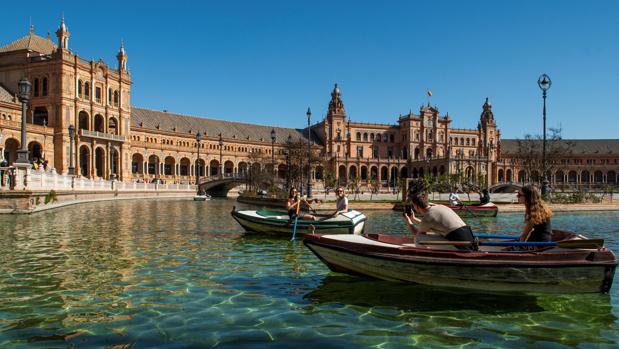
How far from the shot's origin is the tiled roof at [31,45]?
73.1m

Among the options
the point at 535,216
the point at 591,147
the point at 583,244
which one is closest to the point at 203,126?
the point at 591,147

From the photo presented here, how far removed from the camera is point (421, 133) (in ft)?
408

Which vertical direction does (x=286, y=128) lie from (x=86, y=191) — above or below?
above

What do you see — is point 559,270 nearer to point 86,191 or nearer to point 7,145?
point 86,191

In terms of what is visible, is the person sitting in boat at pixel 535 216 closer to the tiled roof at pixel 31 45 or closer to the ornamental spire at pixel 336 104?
the tiled roof at pixel 31 45

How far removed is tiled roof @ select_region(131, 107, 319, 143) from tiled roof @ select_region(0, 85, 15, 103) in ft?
80.5

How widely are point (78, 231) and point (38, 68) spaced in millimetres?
59812

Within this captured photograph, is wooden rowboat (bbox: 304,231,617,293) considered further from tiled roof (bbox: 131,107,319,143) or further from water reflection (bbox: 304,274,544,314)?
tiled roof (bbox: 131,107,319,143)

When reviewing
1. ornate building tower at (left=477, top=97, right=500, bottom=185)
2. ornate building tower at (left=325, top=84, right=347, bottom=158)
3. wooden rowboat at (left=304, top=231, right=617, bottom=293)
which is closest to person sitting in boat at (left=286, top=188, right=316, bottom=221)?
wooden rowboat at (left=304, top=231, right=617, bottom=293)

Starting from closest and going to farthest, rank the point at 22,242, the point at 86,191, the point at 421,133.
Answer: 1. the point at 22,242
2. the point at 86,191
3. the point at 421,133

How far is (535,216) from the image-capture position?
9.12 metres

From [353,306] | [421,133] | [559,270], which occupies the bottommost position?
[353,306]

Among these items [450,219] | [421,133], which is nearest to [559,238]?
[450,219]

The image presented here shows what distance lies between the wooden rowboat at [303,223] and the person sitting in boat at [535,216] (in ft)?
23.8
